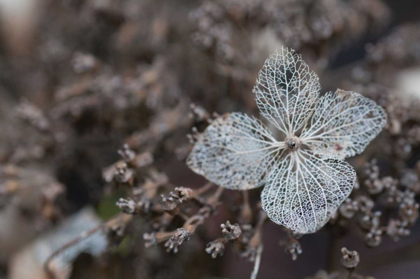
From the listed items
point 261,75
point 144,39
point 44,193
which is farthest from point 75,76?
point 261,75

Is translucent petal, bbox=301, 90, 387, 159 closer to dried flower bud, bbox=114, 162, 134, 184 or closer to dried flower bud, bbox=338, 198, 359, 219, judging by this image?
dried flower bud, bbox=338, 198, 359, 219

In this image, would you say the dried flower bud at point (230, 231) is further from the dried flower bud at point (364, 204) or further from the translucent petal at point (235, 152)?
the dried flower bud at point (364, 204)

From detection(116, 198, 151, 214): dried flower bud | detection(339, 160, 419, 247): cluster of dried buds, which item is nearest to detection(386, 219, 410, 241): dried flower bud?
detection(339, 160, 419, 247): cluster of dried buds

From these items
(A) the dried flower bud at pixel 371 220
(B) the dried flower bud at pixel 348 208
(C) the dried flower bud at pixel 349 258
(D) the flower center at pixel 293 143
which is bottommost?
(C) the dried flower bud at pixel 349 258

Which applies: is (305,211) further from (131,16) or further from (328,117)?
(131,16)

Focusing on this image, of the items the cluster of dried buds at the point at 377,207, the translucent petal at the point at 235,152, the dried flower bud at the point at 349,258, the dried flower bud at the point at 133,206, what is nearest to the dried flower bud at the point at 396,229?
the cluster of dried buds at the point at 377,207

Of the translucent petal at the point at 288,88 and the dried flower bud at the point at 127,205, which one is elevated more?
the translucent petal at the point at 288,88
